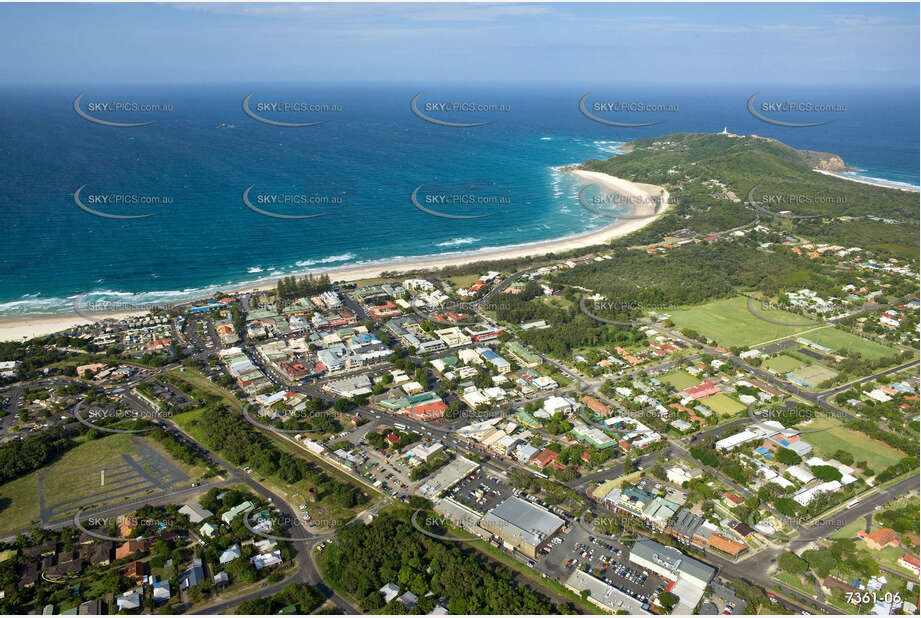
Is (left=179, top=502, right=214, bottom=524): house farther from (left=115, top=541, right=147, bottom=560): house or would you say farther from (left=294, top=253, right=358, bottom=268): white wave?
(left=294, top=253, right=358, bottom=268): white wave

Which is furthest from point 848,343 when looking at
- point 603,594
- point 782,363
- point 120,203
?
point 120,203

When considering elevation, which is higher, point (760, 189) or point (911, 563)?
point (760, 189)

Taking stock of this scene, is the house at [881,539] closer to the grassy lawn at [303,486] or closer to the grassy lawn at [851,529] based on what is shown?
the grassy lawn at [851,529]

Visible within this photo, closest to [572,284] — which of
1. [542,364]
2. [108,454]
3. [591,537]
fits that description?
[542,364]

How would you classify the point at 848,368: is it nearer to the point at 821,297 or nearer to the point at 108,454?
the point at 821,297

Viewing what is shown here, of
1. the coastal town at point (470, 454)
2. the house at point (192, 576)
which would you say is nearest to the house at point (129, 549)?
the coastal town at point (470, 454)

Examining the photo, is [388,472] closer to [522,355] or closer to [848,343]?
[522,355]

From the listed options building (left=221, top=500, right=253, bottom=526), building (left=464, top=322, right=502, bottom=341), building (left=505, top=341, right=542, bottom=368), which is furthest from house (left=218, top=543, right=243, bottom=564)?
building (left=464, top=322, right=502, bottom=341)
